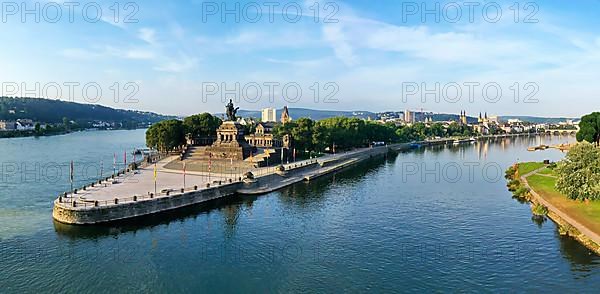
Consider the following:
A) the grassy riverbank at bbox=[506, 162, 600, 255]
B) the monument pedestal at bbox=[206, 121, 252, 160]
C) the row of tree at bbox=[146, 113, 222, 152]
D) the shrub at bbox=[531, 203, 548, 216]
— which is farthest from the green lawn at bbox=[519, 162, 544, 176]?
the row of tree at bbox=[146, 113, 222, 152]

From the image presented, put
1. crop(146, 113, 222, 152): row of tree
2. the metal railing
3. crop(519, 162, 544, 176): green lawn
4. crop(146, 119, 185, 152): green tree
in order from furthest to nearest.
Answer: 1. crop(146, 113, 222, 152): row of tree
2. crop(146, 119, 185, 152): green tree
3. crop(519, 162, 544, 176): green lawn
4. the metal railing

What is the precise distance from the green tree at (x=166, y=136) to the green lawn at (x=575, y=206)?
60.4m

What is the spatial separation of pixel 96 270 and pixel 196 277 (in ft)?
21.1

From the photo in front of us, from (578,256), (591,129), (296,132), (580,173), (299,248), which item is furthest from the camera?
(591,129)

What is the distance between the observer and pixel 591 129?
94.2 metres

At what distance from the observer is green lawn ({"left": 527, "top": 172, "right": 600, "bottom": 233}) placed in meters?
36.8

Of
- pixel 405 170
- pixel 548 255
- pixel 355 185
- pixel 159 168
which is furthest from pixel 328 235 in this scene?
pixel 405 170

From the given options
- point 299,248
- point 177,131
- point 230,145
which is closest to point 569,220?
point 299,248

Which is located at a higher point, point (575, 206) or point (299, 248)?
point (575, 206)

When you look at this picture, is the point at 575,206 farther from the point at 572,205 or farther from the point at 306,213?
the point at 306,213

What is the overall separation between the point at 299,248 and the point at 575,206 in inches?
1077

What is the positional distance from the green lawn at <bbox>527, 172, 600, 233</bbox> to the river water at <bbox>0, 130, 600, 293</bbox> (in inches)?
95.7

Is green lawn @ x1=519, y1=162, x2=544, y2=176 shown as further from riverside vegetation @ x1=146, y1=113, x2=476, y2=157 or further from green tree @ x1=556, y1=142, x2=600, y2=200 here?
riverside vegetation @ x1=146, y1=113, x2=476, y2=157

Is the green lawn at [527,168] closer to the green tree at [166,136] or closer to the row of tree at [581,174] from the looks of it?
the row of tree at [581,174]
